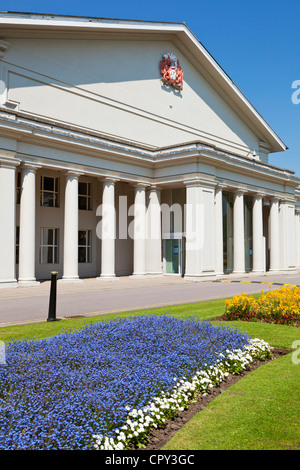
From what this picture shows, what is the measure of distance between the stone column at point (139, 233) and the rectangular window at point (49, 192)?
5.48 metres

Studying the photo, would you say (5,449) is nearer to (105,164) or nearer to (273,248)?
(105,164)

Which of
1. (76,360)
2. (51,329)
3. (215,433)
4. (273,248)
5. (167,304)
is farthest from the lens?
(273,248)

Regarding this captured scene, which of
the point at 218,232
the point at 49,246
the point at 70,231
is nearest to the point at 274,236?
the point at 218,232

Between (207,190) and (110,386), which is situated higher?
(207,190)

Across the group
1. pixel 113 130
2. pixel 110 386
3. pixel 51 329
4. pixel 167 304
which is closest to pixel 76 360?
pixel 110 386

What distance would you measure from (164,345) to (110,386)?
7.46 feet

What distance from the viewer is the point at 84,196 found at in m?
29.9

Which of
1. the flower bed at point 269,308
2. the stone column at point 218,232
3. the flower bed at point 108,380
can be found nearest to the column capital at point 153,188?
the stone column at point 218,232

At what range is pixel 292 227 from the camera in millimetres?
38250

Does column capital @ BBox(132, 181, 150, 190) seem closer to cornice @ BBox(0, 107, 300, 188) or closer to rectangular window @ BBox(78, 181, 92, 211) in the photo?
cornice @ BBox(0, 107, 300, 188)

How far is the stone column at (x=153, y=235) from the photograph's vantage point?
29.1 meters

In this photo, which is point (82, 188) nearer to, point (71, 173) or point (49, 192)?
point (49, 192)

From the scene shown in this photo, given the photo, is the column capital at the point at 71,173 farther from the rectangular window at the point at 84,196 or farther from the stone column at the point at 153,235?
the stone column at the point at 153,235
